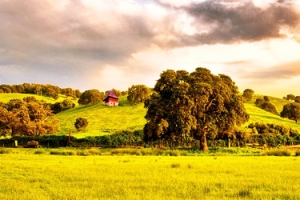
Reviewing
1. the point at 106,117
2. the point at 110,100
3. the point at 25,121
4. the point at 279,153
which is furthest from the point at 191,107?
the point at 110,100

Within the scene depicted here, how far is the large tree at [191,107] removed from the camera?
52750 mm

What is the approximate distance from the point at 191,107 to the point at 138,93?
73.6 meters

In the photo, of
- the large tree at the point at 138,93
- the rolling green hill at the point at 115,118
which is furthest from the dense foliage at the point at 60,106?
the large tree at the point at 138,93

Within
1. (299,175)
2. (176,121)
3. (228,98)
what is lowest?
(299,175)

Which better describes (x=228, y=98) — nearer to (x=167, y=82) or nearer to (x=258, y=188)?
→ (x=167, y=82)

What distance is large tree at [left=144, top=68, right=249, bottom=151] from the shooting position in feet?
173

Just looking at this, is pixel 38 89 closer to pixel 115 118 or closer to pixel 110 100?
pixel 110 100

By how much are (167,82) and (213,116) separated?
30.7 feet

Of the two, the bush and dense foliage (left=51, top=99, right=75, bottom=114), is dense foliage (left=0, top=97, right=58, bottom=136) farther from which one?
dense foliage (left=51, top=99, right=75, bottom=114)

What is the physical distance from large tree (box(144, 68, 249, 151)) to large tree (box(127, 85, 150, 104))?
6422cm

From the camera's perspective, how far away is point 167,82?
57656 mm

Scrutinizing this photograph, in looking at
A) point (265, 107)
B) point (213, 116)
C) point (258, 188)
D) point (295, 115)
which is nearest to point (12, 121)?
point (213, 116)

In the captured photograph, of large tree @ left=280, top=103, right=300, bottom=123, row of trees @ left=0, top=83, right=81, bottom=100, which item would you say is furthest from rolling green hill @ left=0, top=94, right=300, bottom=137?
row of trees @ left=0, top=83, right=81, bottom=100

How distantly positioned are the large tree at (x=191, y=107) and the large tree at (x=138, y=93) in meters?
64.2
